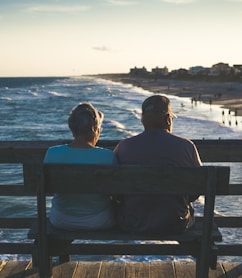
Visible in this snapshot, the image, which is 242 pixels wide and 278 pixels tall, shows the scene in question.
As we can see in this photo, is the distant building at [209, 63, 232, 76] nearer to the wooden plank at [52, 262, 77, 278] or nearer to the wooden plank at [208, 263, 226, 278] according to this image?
the wooden plank at [208, 263, 226, 278]

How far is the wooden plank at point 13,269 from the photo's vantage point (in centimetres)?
399

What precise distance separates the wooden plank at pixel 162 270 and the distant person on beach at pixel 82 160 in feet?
3.72

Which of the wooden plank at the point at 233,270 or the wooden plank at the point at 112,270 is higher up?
the wooden plank at the point at 233,270

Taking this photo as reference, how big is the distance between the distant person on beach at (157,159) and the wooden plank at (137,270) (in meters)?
1.09

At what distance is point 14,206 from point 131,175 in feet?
31.4

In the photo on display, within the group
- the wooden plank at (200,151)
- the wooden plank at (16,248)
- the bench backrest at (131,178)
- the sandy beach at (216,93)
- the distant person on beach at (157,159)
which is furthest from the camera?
the sandy beach at (216,93)

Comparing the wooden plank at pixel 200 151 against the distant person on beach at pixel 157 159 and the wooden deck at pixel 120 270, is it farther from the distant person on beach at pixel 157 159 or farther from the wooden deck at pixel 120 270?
the wooden deck at pixel 120 270

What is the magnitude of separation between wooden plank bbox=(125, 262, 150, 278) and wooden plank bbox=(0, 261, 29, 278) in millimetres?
977

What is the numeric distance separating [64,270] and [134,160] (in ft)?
5.33

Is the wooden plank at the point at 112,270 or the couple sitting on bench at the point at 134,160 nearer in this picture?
the couple sitting on bench at the point at 134,160

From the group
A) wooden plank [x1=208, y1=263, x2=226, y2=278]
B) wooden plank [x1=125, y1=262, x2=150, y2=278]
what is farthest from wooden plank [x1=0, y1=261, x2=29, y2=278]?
wooden plank [x1=208, y1=263, x2=226, y2=278]

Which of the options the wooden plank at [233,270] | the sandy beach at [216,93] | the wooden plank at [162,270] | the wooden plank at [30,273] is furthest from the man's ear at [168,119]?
the sandy beach at [216,93]

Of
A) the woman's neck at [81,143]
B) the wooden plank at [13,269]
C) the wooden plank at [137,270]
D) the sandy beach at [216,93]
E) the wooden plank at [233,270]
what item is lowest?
the sandy beach at [216,93]

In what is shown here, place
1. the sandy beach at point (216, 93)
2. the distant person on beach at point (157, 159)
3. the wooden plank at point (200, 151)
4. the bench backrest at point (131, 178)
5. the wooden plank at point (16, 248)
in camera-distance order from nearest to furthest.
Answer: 1. the bench backrest at point (131, 178)
2. the distant person on beach at point (157, 159)
3. the wooden plank at point (200, 151)
4. the wooden plank at point (16, 248)
5. the sandy beach at point (216, 93)
